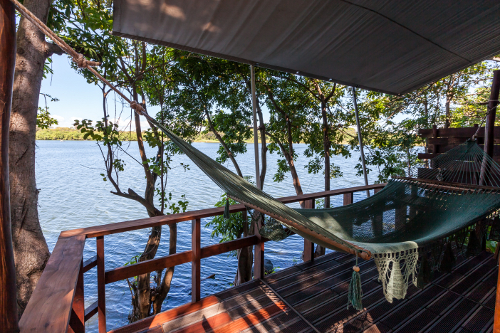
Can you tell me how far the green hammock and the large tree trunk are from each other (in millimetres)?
1354

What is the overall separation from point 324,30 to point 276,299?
1.86 metres

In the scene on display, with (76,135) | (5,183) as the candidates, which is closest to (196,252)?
(5,183)

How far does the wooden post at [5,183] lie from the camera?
23.2 inches

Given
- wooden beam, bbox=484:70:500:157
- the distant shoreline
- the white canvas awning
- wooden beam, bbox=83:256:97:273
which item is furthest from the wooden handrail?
wooden beam, bbox=484:70:500:157

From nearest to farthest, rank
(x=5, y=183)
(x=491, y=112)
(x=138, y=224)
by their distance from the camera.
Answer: (x=5, y=183), (x=138, y=224), (x=491, y=112)

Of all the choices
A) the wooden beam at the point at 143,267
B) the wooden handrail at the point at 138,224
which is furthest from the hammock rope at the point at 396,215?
the wooden beam at the point at 143,267

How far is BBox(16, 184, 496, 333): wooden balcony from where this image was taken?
1.43 metres

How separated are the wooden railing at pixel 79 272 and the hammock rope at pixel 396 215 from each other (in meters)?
0.40

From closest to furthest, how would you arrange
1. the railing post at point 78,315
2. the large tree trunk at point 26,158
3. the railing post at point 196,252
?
the railing post at point 78,315 → the railing post at point 196,252 → the large tree trunk at point 26,158

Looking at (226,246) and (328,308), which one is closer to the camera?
(328,308)

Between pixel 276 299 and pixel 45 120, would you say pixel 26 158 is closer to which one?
pixel 276 299

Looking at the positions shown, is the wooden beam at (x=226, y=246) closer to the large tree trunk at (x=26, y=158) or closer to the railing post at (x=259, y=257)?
the railing post at (x=259, y=257)

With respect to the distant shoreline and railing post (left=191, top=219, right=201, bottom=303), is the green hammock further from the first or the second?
the distant shoreline

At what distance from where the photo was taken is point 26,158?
2.05m
